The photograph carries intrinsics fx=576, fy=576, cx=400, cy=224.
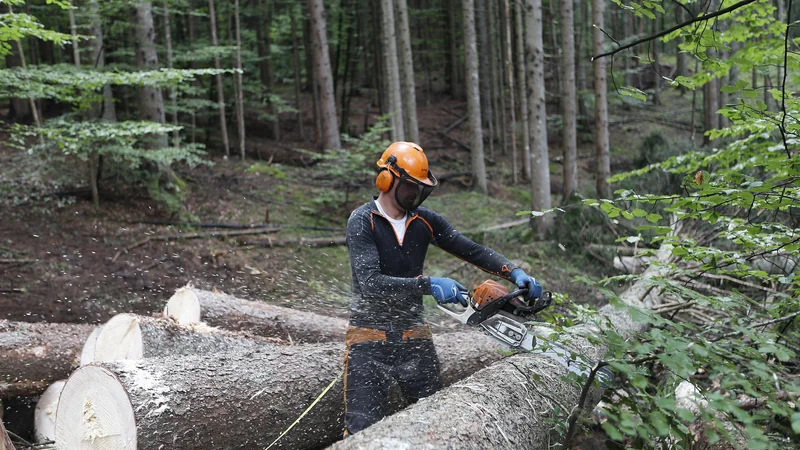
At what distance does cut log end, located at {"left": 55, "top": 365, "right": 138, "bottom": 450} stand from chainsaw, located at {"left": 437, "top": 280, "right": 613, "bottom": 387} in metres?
1.90

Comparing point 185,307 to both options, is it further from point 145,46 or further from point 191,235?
point 145,46

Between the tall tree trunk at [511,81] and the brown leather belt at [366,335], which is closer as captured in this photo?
the brown leather belt at [366,335]

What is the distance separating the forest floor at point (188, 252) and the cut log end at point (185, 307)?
5.03 feet

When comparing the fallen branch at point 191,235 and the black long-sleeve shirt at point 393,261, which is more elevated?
the black long-sleeve shirt at point 393,261

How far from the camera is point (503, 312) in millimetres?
3363

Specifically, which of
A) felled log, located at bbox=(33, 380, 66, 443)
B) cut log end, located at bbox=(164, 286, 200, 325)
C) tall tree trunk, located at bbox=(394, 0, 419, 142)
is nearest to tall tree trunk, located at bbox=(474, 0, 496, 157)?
tall tree trunk, located at bbox=(394, 0, 419, 142)

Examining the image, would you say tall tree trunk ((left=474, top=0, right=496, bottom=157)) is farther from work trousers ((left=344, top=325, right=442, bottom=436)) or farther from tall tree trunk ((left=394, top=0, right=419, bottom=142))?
work trousers ((left=344, top=325, right=442, bottom=436))

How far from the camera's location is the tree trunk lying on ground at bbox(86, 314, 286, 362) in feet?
14.3

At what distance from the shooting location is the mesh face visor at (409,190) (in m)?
3.59

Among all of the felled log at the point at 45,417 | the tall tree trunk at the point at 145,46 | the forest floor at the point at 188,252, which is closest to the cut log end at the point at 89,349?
the felled log at the point at 45,417

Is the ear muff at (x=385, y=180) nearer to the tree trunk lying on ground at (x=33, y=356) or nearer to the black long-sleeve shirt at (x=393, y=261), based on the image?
the black long-sleeve shirt at (x=393, y=261)

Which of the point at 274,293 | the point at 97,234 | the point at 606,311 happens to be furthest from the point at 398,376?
the point at 97,234

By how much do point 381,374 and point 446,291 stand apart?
0.76 metres

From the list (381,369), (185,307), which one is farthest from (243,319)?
(381,369)
